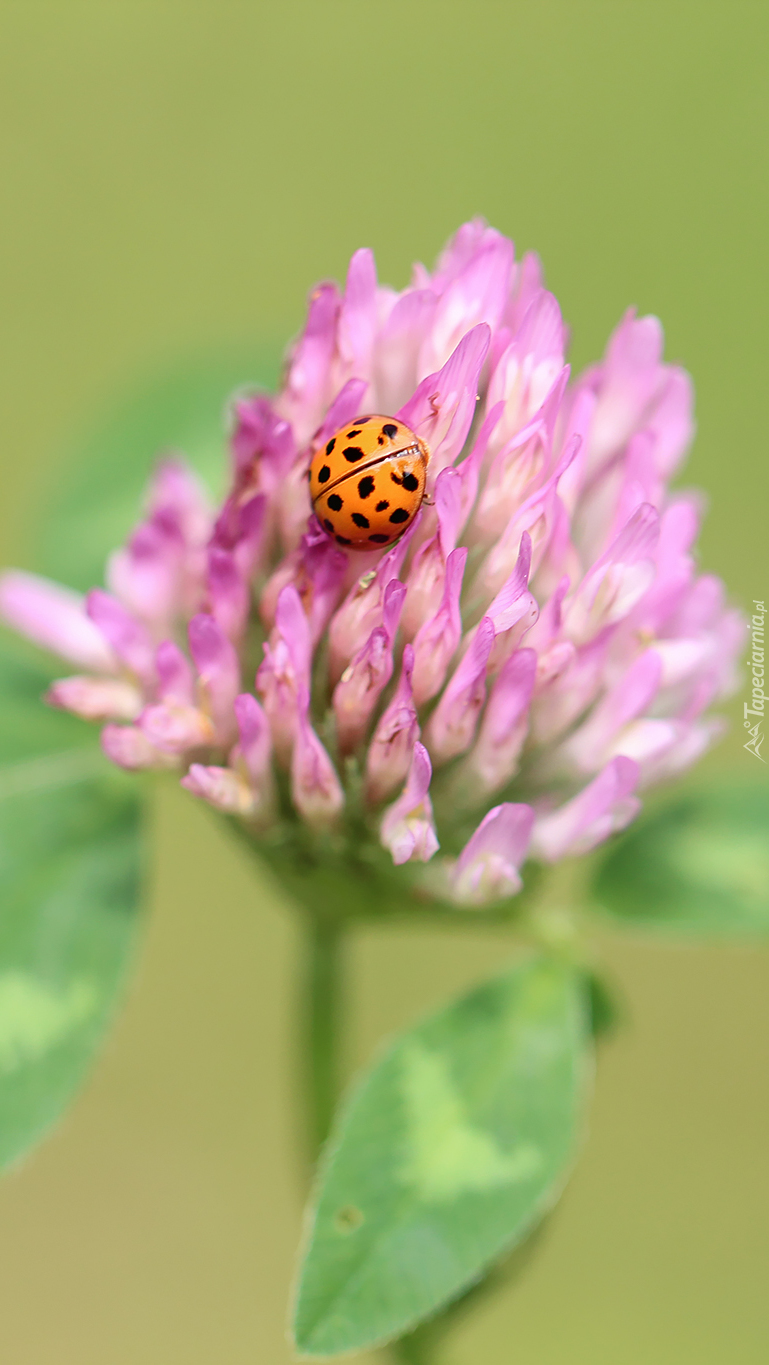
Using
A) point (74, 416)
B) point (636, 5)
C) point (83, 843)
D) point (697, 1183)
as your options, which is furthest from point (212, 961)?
point (636, 5)

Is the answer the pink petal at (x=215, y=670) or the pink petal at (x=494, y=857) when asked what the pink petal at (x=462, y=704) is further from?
the pink petal at (x=215, y=670)

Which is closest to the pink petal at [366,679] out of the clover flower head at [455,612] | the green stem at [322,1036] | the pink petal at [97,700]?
the clover flower head at [455,612]

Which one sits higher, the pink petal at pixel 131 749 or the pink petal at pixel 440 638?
the pink petal at pixel 440 638

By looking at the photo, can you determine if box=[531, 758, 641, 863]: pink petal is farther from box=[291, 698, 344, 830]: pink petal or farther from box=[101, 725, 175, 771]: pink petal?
box=[101, 725, 175, 771]: pink petal

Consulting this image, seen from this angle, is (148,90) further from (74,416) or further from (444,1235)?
(444,1235)

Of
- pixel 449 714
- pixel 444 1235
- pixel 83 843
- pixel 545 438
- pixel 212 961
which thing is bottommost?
pixel 212 961

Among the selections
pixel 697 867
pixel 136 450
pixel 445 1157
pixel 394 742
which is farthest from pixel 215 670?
pixel 136 450

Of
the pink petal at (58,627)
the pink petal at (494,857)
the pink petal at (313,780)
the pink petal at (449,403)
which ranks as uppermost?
the pink petal at (449,403)
